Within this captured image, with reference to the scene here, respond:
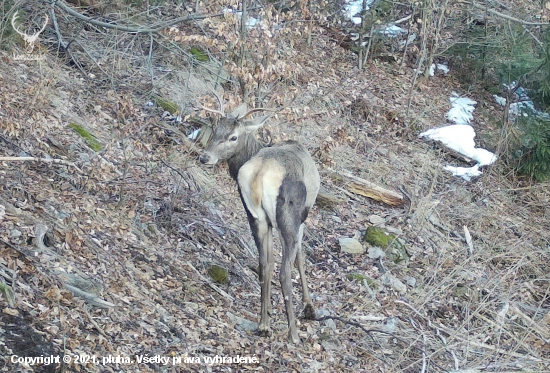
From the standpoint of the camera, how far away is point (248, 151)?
7.57 meters

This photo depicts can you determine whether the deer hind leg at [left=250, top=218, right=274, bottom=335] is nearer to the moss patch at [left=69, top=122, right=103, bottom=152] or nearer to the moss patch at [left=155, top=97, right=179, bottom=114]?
→ the moss patch at [left=69, top=122, right=103, bottom=152]

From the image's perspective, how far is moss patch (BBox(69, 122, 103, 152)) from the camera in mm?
9469

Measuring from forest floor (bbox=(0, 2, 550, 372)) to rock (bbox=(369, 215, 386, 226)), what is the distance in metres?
0.12

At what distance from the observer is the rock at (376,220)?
11109mm

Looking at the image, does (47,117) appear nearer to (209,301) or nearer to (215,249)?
(215,249)

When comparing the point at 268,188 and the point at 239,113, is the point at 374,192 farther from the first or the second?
the point at 268,188

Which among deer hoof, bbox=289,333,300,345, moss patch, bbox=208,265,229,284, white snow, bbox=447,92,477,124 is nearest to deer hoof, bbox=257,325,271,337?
deer hoof, bbox=289,333,300,345

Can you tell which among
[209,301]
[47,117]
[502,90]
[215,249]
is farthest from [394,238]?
[502,90]

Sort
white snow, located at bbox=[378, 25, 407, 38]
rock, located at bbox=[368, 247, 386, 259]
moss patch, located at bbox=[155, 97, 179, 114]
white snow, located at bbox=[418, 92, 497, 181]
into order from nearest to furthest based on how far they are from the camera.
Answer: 1. rock, located at bbox=[368, 247, 386, 259]
2. moss patch, located at bbox=[155, 97, 179, 114]
3. white snow, located at bbox=[418, 92, 497, 181]
4. white snow, located at bbox=[378, 25, 407, 38]

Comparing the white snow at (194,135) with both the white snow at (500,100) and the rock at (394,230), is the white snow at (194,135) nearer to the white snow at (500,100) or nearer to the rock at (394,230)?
the rock at (394,230)

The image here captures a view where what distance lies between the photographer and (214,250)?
28.1 feet

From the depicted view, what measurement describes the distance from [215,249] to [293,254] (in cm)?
192

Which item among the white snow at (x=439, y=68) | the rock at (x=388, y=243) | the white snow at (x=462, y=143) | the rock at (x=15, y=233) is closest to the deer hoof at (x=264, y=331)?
the rock at (x=15, y=233)

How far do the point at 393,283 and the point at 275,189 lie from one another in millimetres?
3332
